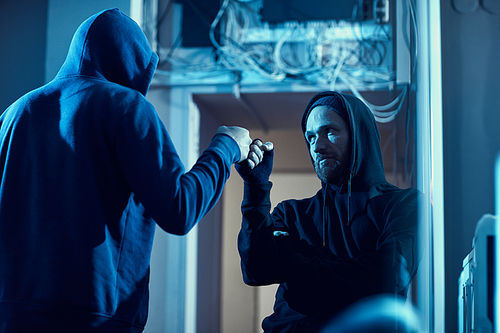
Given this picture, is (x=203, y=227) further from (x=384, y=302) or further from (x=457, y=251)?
(x=384, y=302)

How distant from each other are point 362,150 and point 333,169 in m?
0.08

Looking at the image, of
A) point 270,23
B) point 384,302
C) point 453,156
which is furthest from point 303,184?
point 384,302

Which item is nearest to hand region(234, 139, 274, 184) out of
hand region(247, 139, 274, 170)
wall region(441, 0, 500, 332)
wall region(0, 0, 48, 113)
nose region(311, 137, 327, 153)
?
hand region(247, 139, 274, 170)

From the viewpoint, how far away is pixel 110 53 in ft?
2.43

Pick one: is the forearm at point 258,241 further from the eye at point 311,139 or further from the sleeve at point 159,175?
the sleeve at point 159,175

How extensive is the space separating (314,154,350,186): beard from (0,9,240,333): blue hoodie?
0.36 meters

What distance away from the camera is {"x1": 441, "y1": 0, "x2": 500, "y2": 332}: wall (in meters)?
1.62

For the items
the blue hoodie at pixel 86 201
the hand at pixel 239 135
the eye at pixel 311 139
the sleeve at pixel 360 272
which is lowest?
the sleeve at pixel 360 272

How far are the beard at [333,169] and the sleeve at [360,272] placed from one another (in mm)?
133

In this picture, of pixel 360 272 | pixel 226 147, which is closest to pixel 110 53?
pixel 226 147

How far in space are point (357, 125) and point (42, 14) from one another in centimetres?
165

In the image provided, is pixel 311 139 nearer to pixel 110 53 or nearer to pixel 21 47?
pixel 110 53

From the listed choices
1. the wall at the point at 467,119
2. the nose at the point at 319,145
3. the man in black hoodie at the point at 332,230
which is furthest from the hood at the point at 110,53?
the wall at the point at 467,119

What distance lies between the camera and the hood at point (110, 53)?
2.39 ft
